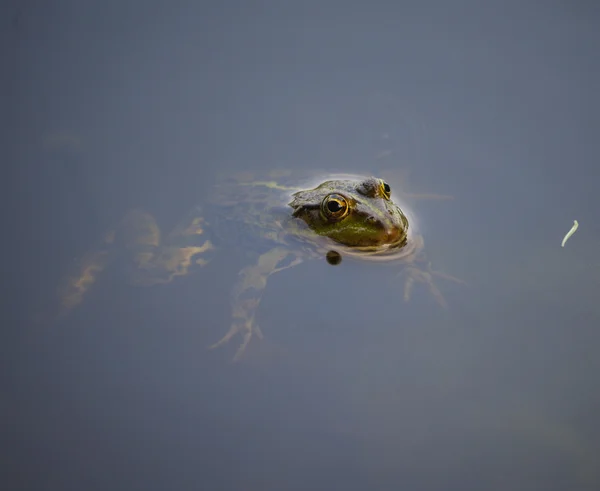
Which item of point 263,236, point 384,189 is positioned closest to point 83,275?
point 263,236

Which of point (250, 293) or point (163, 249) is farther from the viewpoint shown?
point (163, 249)

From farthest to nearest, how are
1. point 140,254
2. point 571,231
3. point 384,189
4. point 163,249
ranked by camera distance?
point 163,249 < point 140,254 < point 571,231 < point 384,189

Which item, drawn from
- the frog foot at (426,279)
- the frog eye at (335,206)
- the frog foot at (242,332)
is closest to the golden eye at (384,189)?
the frog eye at (335,206)

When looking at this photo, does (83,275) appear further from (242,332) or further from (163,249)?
(242,332)

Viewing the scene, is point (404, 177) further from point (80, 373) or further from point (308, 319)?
point (80, 373)

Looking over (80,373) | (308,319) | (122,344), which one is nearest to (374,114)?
(308,319)

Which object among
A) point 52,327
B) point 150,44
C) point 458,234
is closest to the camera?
point 52,327

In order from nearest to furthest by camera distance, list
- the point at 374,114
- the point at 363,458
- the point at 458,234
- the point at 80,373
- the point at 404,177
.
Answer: the point at 363,458 → the point at 80,373 → the point at 458,234 → the point at 404,177 → the point at 374,114
